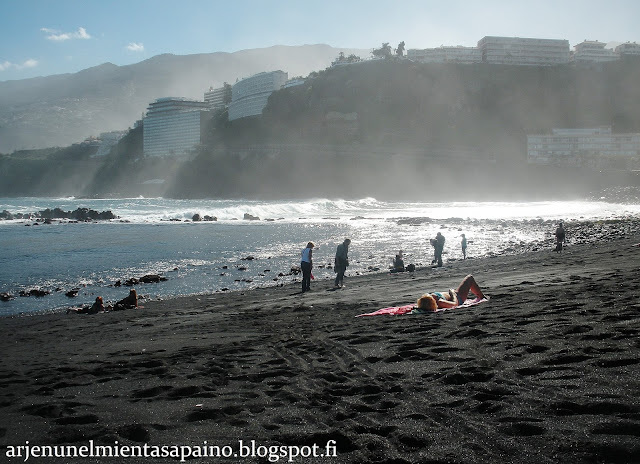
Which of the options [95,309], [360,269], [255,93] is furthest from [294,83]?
[95,309]

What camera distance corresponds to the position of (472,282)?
888 centimetres

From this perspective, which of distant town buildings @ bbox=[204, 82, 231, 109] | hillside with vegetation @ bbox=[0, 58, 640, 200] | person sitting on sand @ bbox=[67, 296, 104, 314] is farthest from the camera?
distant town buildings @ bbox=[204, 82, 231, 109]

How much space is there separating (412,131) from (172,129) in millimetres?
64516

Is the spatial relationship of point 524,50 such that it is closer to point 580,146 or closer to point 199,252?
point 580,146

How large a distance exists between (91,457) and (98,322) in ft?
23.8

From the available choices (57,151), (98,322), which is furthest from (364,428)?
(57,151)

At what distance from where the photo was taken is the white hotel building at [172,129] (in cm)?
12719

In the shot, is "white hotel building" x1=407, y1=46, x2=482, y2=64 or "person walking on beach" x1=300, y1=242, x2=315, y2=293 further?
"white hotel building" x1=407, y1=46, x2=482, y2=64

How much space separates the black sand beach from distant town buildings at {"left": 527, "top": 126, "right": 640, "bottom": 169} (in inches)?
3527

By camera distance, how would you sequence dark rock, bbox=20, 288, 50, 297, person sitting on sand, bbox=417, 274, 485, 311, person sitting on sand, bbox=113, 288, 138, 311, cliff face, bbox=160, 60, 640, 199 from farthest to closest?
cliff face, bbox=160, 60, 640, 199 → dark rock, bbox=20, 288, 50, 297 → person sitting on sand, bbox=113, 288, 138, 311 → person sitting on sand, bbox=417, 274, 485, 311

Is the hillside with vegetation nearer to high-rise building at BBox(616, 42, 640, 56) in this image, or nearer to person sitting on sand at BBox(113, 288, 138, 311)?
high-rise building at BBox(616, 42, 640, 56)

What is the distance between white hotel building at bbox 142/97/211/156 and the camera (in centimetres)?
12719

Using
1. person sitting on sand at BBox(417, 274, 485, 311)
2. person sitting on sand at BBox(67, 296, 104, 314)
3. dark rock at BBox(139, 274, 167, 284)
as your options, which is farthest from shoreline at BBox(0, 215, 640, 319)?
person sitting on sand at BBox(417, 274, 485, 311)

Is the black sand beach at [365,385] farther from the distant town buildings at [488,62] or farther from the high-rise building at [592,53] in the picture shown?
the high-rise building at [592,53]
